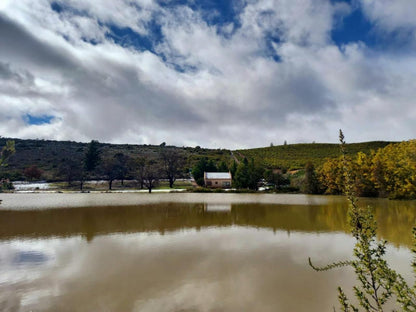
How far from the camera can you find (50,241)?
45.4 feet

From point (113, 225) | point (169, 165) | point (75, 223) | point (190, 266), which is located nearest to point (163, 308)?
point (190, 266)

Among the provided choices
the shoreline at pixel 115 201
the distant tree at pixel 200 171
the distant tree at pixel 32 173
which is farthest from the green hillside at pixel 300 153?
the distant tree at pixel 32 173

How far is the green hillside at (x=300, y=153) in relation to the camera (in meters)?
97.7

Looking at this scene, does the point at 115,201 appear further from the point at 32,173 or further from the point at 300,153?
the point at 300,153

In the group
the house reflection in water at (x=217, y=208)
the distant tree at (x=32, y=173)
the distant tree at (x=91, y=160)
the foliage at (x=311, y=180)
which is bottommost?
the house reflection in water at (x=217, y=208)

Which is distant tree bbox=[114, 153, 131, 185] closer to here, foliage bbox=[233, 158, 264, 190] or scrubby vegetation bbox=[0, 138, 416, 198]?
scrubby vegetation bbox=[0, 138, 416, 198]

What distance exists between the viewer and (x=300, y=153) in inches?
4510

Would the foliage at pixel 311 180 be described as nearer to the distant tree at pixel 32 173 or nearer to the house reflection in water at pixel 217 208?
the house reflection in water at pixel 217 208

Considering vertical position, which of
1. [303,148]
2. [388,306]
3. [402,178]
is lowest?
[388,306]

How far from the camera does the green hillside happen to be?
3846 inches

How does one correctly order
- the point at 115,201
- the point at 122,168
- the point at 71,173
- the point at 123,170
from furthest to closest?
the point at 122,168 → the point at 123,170 → the point at 71,173 → the point at 115,201

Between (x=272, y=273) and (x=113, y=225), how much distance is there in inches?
515

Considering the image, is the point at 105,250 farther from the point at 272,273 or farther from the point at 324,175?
the point at 324,175

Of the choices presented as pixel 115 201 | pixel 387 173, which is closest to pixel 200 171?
pixel 115 201
